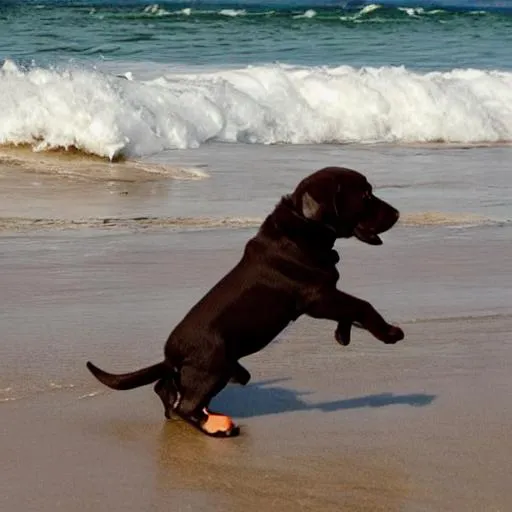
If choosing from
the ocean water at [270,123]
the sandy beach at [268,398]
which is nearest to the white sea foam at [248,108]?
the ocean water at [270,123]

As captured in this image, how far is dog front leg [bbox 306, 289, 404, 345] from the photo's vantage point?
4.04 metres

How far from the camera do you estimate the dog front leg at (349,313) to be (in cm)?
404

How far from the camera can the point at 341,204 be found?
4.09m

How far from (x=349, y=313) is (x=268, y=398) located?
20.2 inches

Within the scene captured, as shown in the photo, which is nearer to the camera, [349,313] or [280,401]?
[349,313]

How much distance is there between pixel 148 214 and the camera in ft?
27.1

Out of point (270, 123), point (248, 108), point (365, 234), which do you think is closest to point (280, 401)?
point (365, 234)

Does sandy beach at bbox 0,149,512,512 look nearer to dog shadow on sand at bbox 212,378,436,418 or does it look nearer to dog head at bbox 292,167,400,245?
dog shadow on sand at bbox 212,378,436,418

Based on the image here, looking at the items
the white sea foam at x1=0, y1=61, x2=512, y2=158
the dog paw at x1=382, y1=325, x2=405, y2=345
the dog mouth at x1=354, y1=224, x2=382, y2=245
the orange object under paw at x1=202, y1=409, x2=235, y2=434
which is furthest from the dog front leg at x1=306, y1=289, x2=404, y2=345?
the white sea foam at x1=0, y1=61, x2=512, y2=158

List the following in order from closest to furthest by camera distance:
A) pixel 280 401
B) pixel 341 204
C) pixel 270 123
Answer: pixel 341 204 < pixel 280 401 < pixel 270 123

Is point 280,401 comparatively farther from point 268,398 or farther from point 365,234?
point 365,234

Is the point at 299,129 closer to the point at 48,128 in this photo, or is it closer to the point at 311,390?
the point at 48,128

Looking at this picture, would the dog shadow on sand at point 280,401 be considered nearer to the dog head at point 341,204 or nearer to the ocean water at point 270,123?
the dog head at point 341,204

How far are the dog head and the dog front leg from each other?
0.20m
